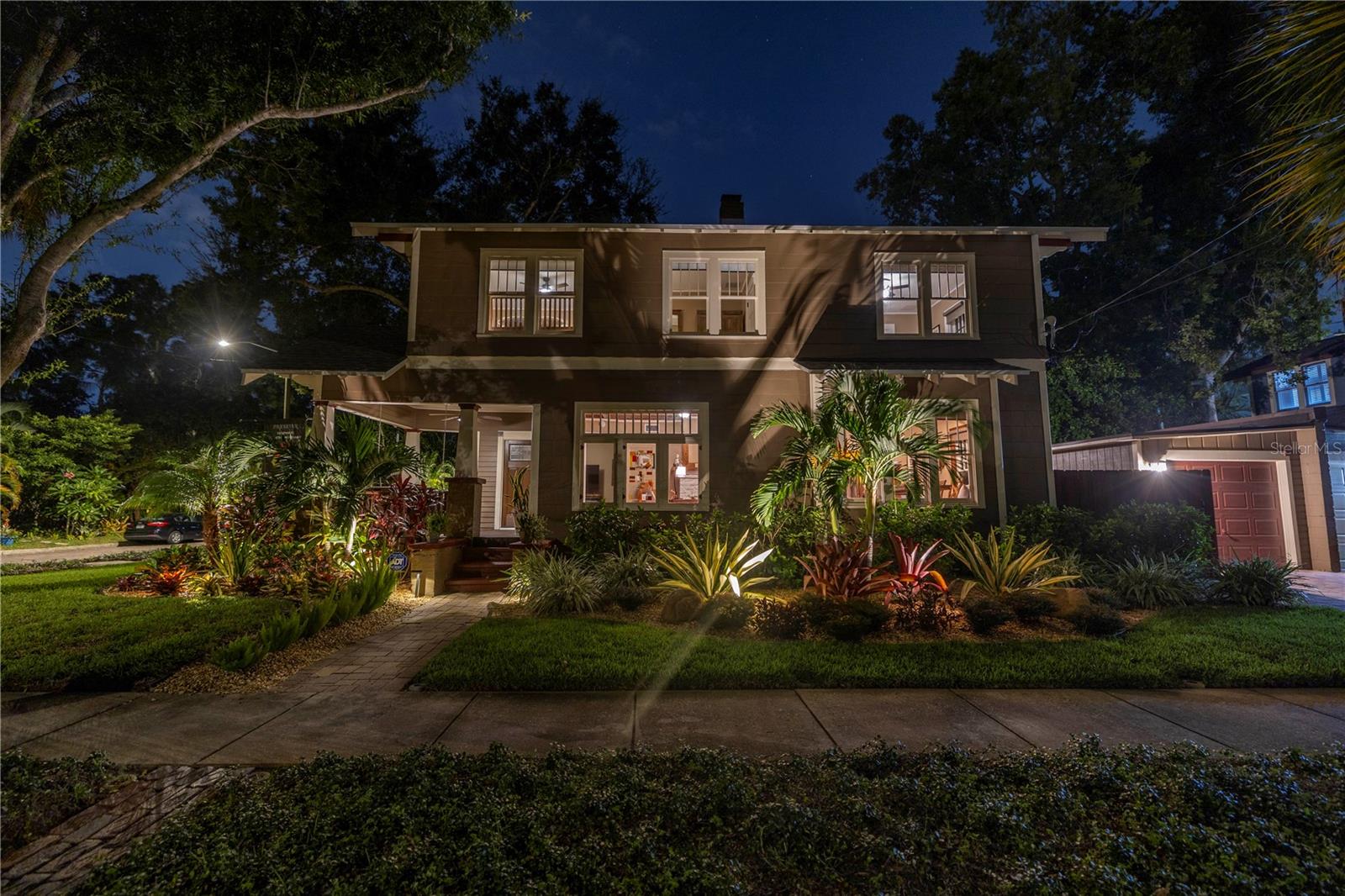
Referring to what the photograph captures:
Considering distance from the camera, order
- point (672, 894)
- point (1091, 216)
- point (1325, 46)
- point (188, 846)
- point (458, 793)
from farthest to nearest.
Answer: point (1091, 216), point (1325, 46), point (458, 793), point (188, 846), point (672, 894)

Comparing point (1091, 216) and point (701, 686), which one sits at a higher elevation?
point (1091, 216)

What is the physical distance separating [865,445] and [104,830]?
21.8 feet

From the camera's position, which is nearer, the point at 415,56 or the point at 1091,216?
the point at 415,56

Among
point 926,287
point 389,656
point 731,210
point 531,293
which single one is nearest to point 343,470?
point 389,656

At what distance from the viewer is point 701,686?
4551 mm

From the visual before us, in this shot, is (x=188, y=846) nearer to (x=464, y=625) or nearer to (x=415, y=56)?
(x=464, y=625)

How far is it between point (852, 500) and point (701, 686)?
621 cm

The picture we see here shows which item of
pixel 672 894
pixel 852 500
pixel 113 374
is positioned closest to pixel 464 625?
pixel 672 894

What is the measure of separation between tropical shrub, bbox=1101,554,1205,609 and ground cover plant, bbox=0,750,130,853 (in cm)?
950

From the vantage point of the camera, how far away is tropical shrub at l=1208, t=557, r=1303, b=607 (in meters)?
7.38

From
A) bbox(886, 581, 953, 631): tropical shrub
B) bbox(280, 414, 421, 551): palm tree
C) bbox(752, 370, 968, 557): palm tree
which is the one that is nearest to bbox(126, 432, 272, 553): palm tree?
bbox(280, 414, 421, 551): palm tree

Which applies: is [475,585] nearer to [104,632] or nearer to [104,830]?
[104,632]

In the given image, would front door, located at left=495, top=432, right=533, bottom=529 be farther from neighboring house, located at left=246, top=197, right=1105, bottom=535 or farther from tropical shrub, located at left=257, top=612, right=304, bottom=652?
tropical shrub, located at left=257, top=612, right=304, bottom=652

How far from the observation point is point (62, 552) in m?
14.5
